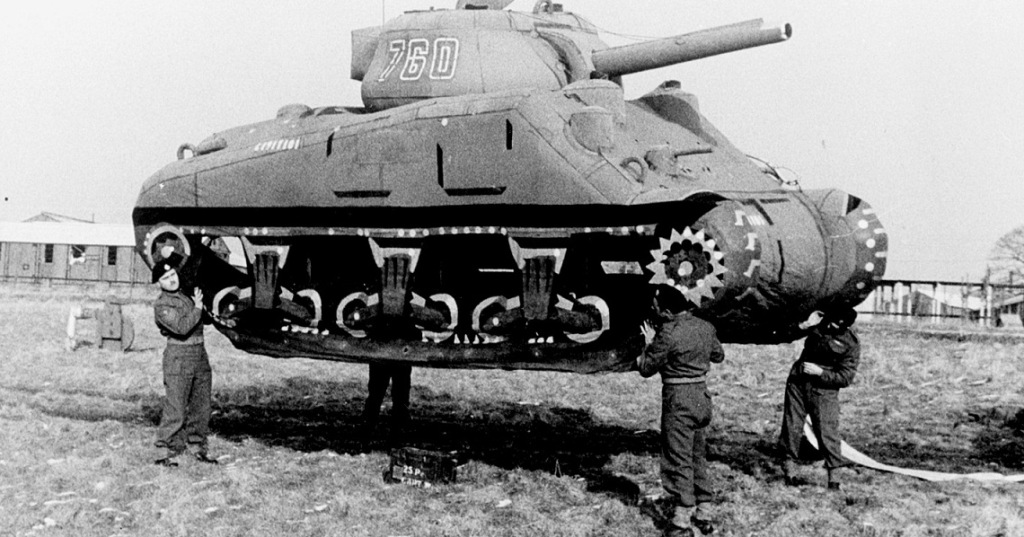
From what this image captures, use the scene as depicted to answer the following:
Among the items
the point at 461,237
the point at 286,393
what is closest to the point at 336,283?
the point at 461,237

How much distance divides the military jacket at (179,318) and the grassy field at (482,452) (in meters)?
1.00

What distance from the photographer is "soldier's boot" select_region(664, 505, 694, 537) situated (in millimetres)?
7087

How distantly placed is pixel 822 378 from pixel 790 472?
0.78 meters

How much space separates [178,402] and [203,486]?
3.90 feet

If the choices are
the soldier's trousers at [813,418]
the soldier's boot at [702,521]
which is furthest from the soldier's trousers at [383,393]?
the soldier's boot at [702,521]

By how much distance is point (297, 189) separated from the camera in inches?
384

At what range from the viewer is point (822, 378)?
29.5 feet

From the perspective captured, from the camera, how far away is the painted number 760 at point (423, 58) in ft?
34.7

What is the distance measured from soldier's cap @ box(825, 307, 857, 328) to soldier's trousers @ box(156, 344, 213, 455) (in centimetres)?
519

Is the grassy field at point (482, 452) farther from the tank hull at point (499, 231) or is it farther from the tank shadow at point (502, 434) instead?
the tank hull at point (499, 231)

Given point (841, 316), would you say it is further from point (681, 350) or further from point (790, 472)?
point (681, 350)

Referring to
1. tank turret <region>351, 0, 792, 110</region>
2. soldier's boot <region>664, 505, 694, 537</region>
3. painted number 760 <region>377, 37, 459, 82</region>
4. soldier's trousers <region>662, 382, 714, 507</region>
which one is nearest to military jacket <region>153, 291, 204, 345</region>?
tank turret <region>351, 0, 792, 110</region>

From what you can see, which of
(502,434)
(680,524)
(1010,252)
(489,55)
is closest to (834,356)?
(680,524)

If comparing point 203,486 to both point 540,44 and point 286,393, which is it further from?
point 286,393
